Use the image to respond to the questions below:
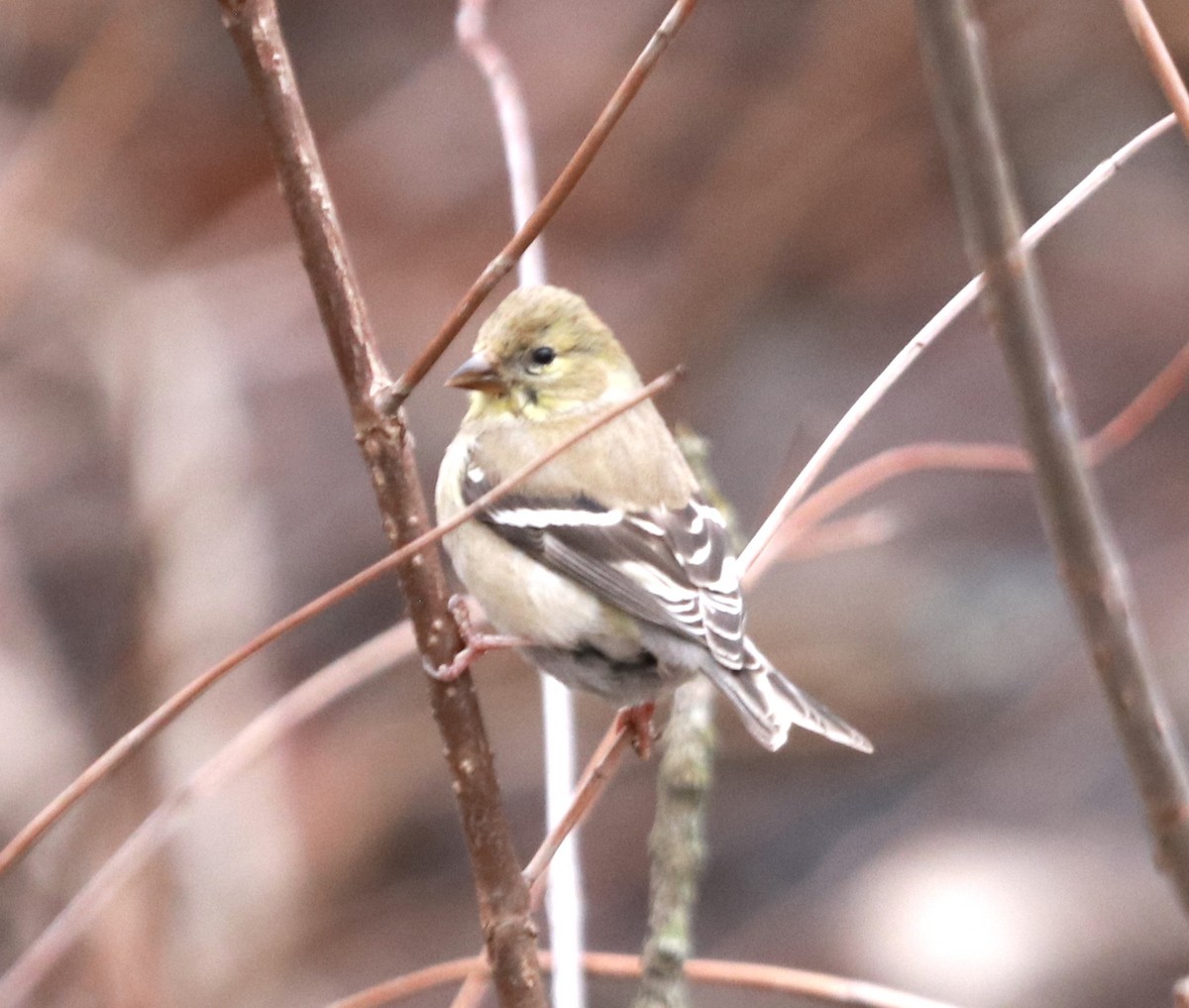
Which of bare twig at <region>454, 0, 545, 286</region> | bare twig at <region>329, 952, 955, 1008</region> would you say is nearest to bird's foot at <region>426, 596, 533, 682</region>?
bare twig at <region>329, 952, 955, 1008</region>

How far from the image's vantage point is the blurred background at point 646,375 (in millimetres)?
3836

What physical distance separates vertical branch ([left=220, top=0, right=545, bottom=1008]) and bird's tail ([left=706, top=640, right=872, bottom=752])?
58 centimetres

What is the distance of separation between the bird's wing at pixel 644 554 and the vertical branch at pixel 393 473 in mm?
714

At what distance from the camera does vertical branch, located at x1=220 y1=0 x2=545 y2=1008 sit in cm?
125

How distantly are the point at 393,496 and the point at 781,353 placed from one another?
12.6ft

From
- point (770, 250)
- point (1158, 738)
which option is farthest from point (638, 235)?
point (1158, 738)

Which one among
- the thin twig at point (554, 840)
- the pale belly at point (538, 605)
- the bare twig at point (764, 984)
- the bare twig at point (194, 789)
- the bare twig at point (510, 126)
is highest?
the bare twig at point (510, 126)

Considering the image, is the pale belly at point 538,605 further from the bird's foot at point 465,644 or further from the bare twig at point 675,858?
the bare twig at point 675,858

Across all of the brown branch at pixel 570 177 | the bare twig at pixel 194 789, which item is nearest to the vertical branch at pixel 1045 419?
the brown branch at pixel 570 177

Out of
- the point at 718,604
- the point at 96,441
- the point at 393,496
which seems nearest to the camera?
the point at 393,496

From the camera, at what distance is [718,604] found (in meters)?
2.12

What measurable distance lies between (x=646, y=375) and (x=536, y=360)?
6.38 ft

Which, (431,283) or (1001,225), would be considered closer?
(1001,225)

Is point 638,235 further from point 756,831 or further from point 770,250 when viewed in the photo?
point 756,831
